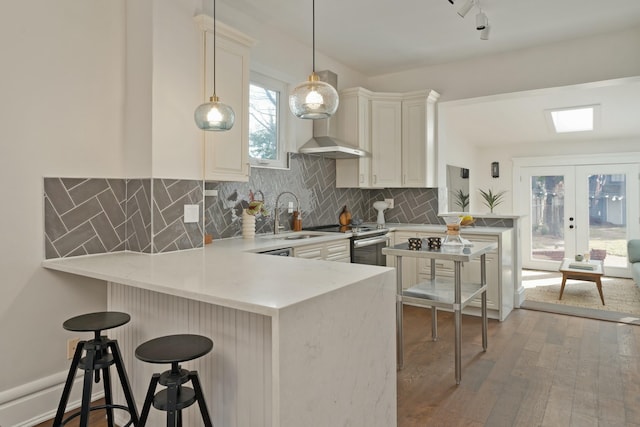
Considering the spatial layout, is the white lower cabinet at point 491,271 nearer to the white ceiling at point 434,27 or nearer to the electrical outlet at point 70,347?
the white ceiling at point 434,27

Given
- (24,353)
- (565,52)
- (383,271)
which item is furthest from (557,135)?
(24,353)

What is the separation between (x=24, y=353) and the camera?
2191 millimetres

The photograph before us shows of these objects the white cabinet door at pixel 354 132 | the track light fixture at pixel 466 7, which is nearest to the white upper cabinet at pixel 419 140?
the white cabinet door at pixel 354 132

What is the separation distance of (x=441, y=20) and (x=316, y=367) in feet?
10.9

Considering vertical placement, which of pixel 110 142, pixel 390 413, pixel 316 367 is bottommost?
pixel 390 413

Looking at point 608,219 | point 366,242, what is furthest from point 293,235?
point 608,219

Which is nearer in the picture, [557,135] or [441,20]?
[441,20]

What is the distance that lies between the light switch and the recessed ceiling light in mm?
5496

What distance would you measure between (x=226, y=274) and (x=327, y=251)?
1788 mm

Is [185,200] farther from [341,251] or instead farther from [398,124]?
[398,124]

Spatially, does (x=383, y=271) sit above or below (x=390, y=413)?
above

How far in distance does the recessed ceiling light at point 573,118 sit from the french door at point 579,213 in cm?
74

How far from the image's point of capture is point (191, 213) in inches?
107

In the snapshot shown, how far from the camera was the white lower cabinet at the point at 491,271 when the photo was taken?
400 centimetres
